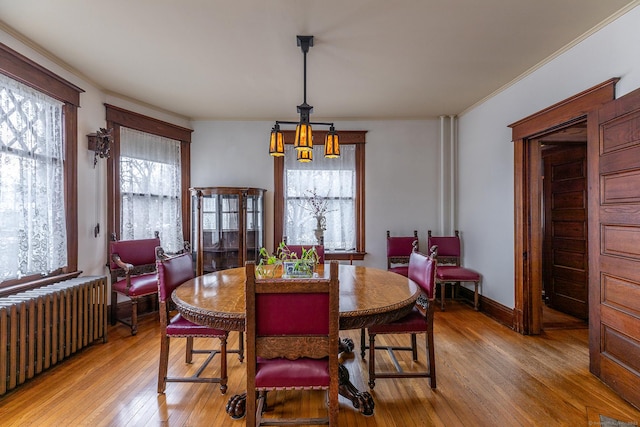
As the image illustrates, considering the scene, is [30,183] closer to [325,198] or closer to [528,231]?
[325,198]

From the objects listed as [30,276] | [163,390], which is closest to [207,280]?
[163,390]

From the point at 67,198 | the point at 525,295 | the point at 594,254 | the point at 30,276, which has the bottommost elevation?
the point at 525,295

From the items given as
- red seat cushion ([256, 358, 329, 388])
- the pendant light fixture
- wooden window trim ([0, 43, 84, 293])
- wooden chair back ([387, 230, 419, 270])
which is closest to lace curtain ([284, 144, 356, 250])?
wooden chair back ([387, 230, 419, 270])

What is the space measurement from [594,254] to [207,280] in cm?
290

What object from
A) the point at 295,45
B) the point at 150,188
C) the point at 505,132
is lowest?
the point at 150,188

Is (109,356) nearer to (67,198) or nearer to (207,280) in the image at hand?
(207,280)

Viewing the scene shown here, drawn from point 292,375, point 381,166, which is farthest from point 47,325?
point 381,166

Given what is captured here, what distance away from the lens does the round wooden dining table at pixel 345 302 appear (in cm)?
158

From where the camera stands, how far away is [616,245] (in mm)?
2088

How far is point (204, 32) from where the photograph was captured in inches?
93.8

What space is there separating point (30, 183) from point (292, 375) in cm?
280

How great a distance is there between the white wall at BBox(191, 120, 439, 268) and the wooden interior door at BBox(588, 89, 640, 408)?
2.31 meters

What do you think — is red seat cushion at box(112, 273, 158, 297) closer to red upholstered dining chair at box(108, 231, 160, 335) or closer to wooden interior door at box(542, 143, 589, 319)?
red upholstered dining chair at box(108, 231, 160, 335)

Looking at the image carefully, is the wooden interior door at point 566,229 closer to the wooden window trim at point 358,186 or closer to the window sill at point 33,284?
the wooden window trim at point 358,186
